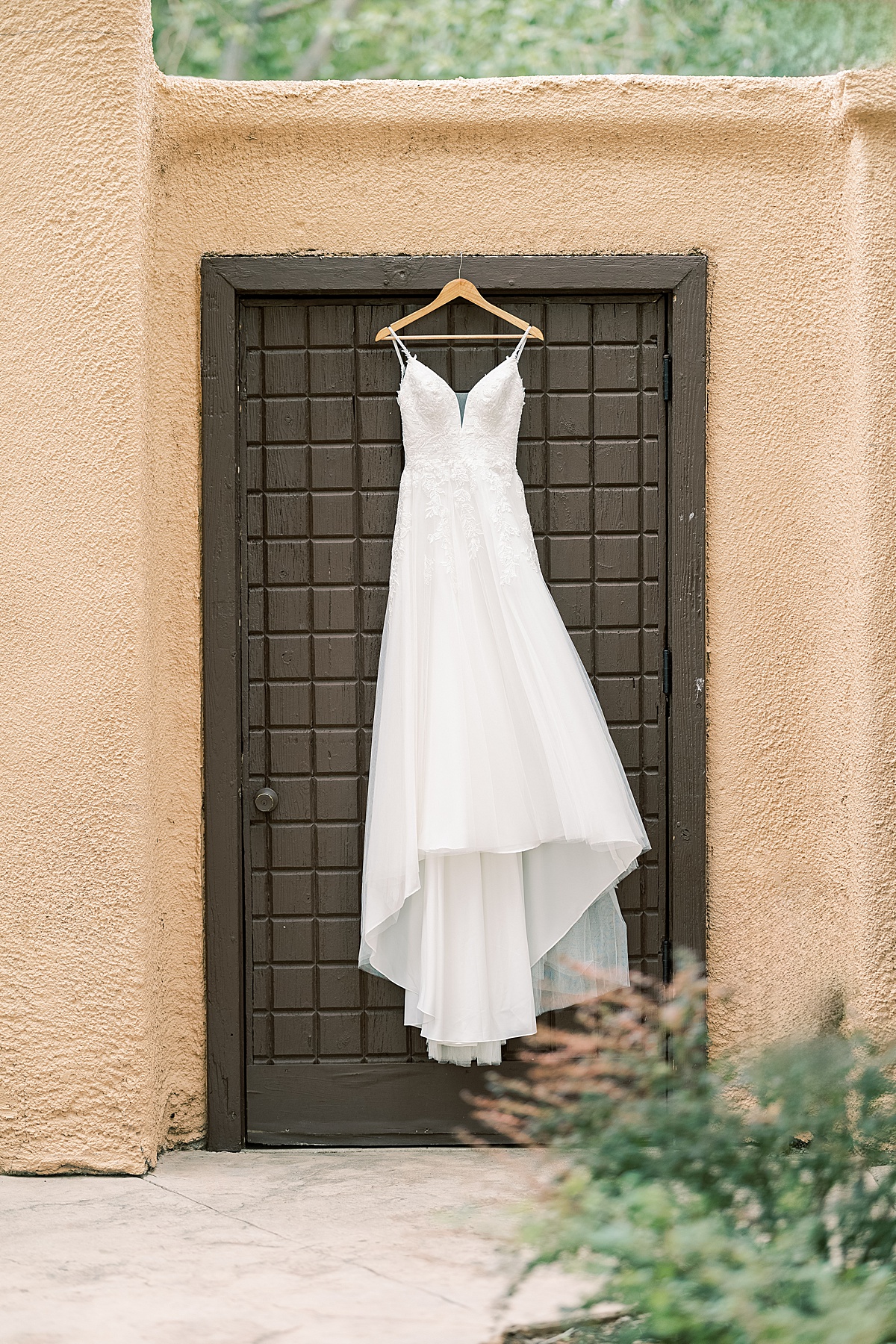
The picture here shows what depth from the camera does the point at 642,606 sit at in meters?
3.29

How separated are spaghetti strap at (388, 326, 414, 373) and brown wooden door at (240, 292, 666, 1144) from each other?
0.03 m

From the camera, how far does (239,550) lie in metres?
3.25

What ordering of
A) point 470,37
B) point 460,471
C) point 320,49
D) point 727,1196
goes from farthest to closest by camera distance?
1. point 320,49
2. point 470,37
3. point 460,471
4. point 727,1196

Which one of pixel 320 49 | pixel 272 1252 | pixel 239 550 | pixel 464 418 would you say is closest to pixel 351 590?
pixel 239 550

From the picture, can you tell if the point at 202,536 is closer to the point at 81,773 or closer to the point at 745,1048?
the point at 81,773

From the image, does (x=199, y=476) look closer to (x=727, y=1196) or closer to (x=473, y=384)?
(x=473, y=384)

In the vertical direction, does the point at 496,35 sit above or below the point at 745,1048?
above

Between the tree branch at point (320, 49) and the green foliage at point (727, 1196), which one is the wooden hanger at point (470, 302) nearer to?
the green foliage at point (727, 1196)

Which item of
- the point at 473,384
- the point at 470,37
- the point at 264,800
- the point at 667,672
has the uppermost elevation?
the point at 470,37

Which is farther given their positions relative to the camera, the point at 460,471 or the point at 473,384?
the point at 473,384

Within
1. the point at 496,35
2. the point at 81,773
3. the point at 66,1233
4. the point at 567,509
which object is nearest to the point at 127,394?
the point at 81,773

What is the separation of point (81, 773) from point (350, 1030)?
1.00 meters

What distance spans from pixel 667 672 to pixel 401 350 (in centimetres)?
112

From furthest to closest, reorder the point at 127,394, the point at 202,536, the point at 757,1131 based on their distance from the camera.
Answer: the point at 202,536 < the point at 127,394 < the point at 757,1131
